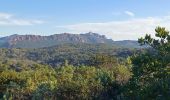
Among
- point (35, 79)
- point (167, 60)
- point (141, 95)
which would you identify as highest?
point (167, 60)

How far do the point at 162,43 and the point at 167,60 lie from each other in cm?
368

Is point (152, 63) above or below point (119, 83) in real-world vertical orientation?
above

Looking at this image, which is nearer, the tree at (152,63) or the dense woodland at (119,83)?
the dense woodland at (119,83)

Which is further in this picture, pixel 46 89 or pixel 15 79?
pixel 15 79

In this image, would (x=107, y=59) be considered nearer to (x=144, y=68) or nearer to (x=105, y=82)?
(x=105, y=82)

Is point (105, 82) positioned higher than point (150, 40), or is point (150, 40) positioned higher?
point (150, 40)

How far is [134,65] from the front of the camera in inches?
2021

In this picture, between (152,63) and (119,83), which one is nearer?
(152,63)

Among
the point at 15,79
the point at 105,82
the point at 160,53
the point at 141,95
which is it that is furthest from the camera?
the point at 15,79

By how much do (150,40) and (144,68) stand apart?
3684mm

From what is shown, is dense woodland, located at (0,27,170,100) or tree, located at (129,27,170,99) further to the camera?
tree, located at (129,27,170,99)

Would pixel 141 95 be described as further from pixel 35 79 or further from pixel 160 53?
pixel 35 79

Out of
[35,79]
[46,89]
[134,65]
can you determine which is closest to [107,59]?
[35,79]

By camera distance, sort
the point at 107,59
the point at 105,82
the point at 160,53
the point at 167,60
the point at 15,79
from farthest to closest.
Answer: the point at 107,59 → the point at 15,79 → the point at 105,82 → the point at 160,53 → the point at 167,60
